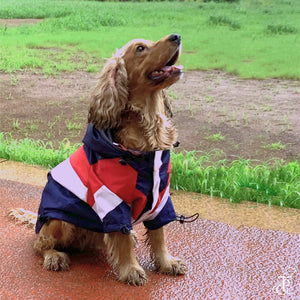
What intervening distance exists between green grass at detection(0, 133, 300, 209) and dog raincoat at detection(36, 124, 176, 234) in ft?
2.82

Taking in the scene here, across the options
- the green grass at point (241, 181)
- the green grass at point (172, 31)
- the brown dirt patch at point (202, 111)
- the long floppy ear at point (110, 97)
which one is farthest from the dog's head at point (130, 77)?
the green grass at point (172, 31)

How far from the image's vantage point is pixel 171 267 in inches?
74.8

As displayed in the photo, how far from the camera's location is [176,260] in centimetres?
193

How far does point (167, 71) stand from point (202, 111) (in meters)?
2.15

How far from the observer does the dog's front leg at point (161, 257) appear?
74.6 inches

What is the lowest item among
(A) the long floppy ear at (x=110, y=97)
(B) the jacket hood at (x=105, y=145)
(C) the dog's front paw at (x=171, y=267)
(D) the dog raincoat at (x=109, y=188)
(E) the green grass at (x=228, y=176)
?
(E) the green grass at (x=228, y=176)

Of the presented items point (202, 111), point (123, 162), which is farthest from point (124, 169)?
point (202, 111)

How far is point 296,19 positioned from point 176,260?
2.94m

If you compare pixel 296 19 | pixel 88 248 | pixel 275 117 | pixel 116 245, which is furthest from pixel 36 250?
pixel 296 19

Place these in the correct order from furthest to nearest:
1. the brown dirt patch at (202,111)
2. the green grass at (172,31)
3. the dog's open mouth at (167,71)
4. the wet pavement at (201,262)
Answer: the green grass at (172,31)
the brown dirt patch at (202,111)
the wet pavement at (201,262)
the dog's open mouth at (167,71)

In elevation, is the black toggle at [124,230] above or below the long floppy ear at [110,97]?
below

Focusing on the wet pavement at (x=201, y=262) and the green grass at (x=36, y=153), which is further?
the green grass at (x=36, y=153)

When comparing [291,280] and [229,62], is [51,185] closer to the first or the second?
[291,280]

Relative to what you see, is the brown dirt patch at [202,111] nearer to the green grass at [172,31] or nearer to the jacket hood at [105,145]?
the green grass at [172,31]
